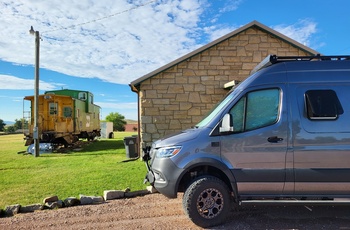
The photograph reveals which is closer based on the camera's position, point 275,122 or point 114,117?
point 275,122

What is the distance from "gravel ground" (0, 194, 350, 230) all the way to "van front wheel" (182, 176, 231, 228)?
193mm

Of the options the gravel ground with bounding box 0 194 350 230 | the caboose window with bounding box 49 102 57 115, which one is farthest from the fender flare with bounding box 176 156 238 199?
the caboose window with bounding box 49 102 57 115

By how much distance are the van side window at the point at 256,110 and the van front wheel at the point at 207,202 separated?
0.97m

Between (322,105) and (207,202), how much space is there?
2.38m

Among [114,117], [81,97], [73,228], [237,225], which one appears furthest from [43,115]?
[114,117]

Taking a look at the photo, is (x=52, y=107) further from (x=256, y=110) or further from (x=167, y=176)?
(x=256, y=110)

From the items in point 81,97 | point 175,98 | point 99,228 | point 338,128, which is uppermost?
point 81,97

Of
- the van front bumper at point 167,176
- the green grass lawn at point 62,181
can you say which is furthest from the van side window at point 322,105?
the green grass lawn at point 62,181

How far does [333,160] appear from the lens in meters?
4.24

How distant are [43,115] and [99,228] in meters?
14.7

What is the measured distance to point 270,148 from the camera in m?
4.32

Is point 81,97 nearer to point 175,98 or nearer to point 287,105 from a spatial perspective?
point 175,98

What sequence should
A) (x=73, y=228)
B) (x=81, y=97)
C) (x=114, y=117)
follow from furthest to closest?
(x=114, y=117) → (x=81, y=97) → (x=73, y=228)

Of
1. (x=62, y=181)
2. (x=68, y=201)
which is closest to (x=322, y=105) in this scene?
(x=68, y=201)
